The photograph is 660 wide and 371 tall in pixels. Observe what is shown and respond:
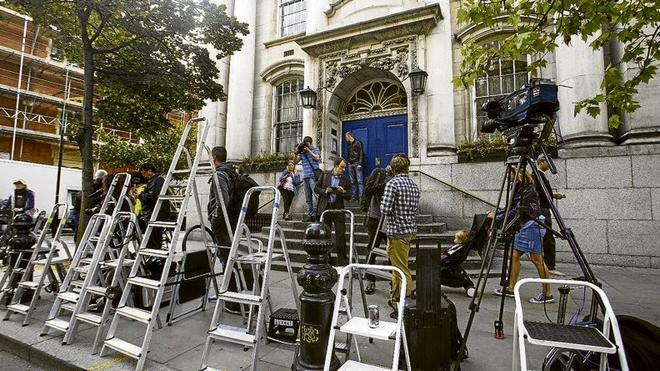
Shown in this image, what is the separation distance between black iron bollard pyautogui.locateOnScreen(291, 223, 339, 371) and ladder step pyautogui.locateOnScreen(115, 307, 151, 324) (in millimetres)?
1434

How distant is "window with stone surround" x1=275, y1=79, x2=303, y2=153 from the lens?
12.6 meters

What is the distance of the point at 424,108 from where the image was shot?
9719mm

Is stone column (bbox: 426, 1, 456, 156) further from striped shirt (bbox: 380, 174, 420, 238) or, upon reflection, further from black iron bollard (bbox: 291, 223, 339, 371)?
black iron bollard (bbox: 291, 223, 339, 371)

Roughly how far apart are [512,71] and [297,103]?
723cm

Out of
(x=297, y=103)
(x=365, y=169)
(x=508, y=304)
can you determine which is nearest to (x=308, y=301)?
(x=508, y=304)

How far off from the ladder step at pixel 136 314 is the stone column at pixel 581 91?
903 centimetres

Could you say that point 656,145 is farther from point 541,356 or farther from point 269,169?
point 269,169

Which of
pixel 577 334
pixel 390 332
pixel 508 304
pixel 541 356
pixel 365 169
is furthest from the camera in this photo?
pixel 365 169

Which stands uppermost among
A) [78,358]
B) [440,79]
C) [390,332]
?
[440,79]

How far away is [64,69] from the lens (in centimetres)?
2386

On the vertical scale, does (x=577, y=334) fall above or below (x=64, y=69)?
below

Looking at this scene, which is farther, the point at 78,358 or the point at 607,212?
the point at 607,212


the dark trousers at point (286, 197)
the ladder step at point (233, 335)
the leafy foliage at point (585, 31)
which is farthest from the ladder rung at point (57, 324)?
the dark trousers at point (286, 197)

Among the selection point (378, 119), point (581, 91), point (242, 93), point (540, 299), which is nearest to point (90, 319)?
point (540, 299)
